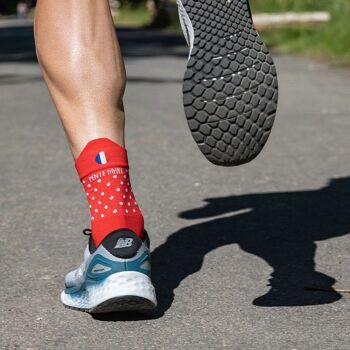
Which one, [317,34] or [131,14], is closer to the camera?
[317,34]

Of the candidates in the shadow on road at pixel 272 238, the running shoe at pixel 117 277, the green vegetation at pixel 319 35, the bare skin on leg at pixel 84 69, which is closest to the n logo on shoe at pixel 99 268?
the running shoe at pixel 117 277

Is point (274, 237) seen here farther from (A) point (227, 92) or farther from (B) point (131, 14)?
(B) point (131, 14)

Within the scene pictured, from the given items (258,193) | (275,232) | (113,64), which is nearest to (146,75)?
(258,193)

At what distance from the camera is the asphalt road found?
2.29 metres

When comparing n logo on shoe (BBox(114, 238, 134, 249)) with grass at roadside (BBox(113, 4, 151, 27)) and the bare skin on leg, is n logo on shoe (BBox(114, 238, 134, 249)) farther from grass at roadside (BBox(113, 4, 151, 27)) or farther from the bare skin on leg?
grass at roadside (BBox(113, 4, 151, 27))

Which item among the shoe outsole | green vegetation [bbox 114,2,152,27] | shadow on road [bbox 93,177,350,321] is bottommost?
green vegetation [bbox 114,2,152,27]

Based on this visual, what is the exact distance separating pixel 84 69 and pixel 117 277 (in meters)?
0.45

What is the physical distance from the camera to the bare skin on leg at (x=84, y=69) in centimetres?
241

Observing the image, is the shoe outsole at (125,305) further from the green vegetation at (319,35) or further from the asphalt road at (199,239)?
the green vegetation at (319,35)

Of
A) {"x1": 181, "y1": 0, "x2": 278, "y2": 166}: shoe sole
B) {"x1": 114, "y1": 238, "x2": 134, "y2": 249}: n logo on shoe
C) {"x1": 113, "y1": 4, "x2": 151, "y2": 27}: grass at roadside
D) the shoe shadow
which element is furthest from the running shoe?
{"x1": 113, "y1": 4, "x2": 151, "y2": 27}: grass at roadside

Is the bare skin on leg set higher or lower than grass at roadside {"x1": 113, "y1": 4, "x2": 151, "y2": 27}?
higher

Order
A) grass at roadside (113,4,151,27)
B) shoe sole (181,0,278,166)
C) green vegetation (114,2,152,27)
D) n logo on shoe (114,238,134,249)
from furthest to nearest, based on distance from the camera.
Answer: green vegetation (114,2,152,27) → grass at roadside (113,4,151,27) → n logo on shoe (114,238,134,249) → shoe sole (181,0,278,166)

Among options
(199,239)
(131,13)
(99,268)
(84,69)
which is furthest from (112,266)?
(131,13)

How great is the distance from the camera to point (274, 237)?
3191 mm
